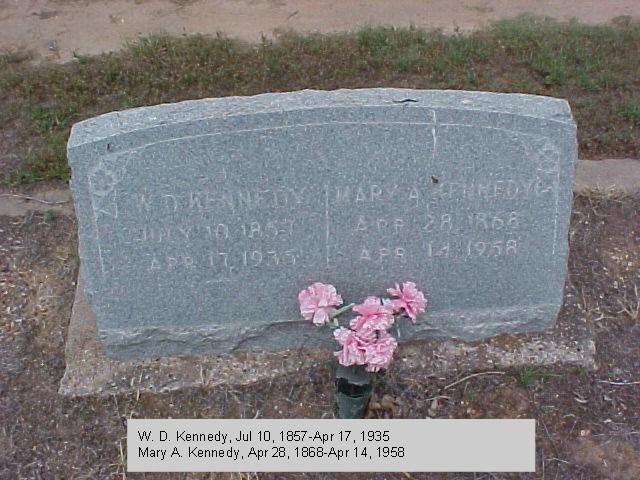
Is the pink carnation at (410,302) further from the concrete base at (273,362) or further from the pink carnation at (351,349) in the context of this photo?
the concrete base at (273,362)

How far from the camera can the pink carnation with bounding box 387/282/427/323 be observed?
2.71 m

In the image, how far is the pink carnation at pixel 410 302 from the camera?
2.71 m

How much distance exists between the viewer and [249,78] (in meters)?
4.68

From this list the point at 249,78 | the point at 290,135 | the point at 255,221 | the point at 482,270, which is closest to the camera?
the point at 290,135

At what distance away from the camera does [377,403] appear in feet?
9.39

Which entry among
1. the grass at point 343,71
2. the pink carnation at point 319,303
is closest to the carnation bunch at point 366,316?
the pink carnation at point 319,303

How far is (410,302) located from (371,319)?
0.19 m

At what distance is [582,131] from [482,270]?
1.72 metres

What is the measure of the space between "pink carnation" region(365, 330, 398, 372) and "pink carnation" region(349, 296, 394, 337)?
0.13ft

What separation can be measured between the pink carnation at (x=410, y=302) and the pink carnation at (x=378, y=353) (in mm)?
167

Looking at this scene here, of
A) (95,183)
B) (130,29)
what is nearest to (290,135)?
(95,183)

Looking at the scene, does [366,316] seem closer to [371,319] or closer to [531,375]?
[371,319]

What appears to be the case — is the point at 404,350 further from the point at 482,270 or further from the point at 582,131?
the point at 582,131

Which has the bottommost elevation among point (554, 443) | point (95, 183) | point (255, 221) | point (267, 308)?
point (554, 443)
